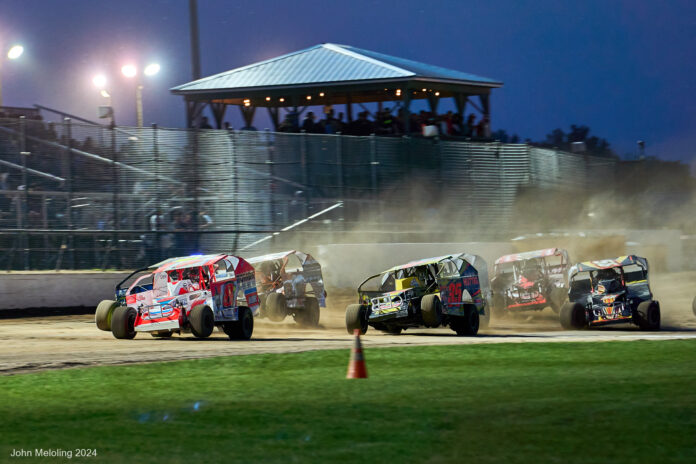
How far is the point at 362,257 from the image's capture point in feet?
91.9

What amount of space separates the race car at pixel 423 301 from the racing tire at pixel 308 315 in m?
2.91

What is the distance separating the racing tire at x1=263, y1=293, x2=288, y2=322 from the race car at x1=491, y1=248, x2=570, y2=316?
595 centimetres

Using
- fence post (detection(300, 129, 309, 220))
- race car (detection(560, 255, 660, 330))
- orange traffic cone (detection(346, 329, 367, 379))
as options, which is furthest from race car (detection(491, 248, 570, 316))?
orange traffic cone (detection(346, 329, 367, 379))

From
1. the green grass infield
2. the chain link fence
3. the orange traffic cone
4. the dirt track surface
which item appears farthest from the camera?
the chain link fence

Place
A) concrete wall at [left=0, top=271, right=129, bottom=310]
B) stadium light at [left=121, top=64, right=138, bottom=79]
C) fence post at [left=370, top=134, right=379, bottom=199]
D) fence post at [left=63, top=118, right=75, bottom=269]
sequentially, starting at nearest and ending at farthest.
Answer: concrete wall at [left=0, top=271, right=129, bottom=310]
fence post at [left=63, top=118, right=75, bottom=269]
stadium light at [left=121, top=64, right=138, bottom=79]
fence post at [left=370, top=134, right=379, bottom=199]

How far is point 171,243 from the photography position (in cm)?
2520

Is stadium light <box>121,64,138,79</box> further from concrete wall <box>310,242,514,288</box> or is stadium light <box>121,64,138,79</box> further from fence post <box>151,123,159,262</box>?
concrete wall <box>310,242,514,288</box>

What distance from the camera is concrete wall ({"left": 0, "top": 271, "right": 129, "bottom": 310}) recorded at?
2300 cm

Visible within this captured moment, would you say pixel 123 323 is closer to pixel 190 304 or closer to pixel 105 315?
pixel 105 315

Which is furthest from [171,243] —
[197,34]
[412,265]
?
[197,34]

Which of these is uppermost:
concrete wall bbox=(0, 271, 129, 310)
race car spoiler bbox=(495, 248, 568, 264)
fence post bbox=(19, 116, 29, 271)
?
fence post bbox=(19, 116, 29, 271)

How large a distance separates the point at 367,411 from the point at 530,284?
15.7 m

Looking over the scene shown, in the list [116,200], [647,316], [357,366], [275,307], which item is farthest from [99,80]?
[357,366]

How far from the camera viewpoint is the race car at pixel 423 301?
17922 mm
